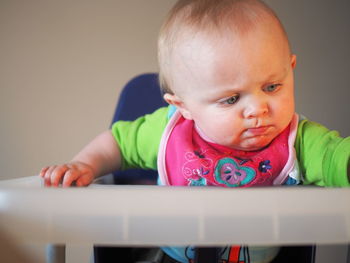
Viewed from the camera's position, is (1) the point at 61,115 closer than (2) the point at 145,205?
No

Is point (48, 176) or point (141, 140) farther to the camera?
point (141, 140)

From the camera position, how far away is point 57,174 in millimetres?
478

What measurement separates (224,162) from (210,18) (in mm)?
208

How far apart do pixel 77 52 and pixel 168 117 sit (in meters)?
0.57

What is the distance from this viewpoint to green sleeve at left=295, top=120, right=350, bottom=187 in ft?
1.54

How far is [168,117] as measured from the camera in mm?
670

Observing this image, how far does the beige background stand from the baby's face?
603 millimetres

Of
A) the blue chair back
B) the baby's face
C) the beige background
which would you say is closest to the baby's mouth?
the baby's face

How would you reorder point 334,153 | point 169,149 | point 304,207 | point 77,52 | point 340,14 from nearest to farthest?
point 304,207 < point 334,153 < point 169,149 < point 340,14 < point 77,52

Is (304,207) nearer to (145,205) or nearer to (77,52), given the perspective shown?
(145,205)

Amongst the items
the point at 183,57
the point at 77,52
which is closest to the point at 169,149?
the point at 183,57

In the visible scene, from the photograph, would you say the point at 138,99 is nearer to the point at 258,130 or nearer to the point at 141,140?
the point at 141,140

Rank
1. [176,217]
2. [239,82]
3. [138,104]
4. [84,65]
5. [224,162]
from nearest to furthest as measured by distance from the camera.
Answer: [176,217] < [239,82] < [224,162] < [138,104] < [84,65]

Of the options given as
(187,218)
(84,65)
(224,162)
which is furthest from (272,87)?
(84,65)
